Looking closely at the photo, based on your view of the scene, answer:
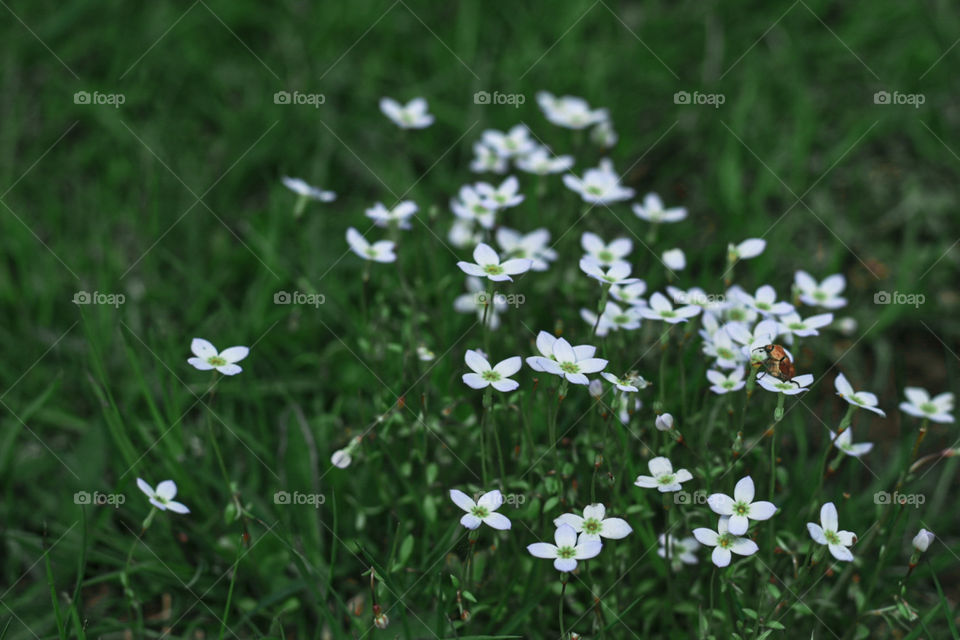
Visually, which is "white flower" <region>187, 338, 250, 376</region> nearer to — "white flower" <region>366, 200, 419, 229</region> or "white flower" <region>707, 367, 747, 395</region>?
"white flower" <region>366, 200, 419, 229</region>

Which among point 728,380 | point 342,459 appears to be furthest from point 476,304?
point 728,380

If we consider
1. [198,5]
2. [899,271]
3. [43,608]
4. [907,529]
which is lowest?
[43,608]

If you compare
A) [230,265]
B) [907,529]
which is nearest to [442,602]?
[907,529]

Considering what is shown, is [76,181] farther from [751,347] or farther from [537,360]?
[751,347]

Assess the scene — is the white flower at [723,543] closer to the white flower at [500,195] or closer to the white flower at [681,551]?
the white flower at [681,551]

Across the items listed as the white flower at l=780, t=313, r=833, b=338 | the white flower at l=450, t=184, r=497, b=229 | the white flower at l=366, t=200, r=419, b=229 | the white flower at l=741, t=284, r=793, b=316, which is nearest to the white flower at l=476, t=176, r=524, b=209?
the white flower at l=450, t=184, r=497, b=229

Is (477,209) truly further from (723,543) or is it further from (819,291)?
(723,543)
